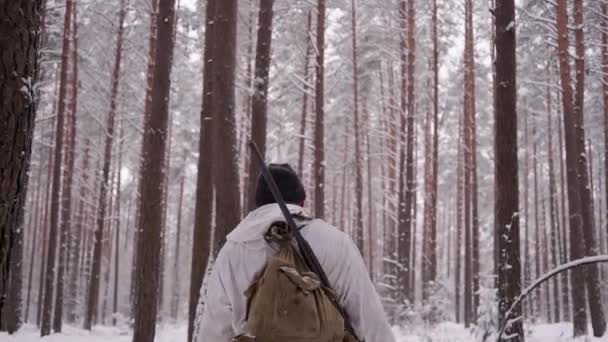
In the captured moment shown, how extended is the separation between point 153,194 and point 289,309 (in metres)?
8.62

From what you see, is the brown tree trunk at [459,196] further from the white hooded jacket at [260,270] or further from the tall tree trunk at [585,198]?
the white hooded jacket at [260,270]

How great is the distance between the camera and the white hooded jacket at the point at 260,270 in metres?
2.55

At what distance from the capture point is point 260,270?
2.54 metres

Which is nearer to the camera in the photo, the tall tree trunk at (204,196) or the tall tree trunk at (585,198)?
the tall tree trunk at (204,196)

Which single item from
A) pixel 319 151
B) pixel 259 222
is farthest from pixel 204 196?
pixel 259 222

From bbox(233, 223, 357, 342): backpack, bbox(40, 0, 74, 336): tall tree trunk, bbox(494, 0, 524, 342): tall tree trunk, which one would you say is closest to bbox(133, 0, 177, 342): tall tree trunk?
bbox(494, 0, 524, 342): tall tree trunk

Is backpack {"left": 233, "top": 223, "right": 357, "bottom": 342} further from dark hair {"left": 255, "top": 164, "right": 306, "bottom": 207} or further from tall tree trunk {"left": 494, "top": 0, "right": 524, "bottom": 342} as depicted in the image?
tall tree trunk {"left": 494, "top": 0, "right": 524, "bottom": 342}

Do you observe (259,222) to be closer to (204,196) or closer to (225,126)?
(225,126)

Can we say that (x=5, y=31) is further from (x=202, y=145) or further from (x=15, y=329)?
(x=15, y=329)

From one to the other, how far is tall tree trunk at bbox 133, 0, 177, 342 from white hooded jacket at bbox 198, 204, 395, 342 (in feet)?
26.6

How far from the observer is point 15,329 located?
15.8 meters

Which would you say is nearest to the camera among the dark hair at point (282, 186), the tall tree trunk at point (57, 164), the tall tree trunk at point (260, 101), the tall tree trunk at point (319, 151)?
the dark hair at point (282, 186)

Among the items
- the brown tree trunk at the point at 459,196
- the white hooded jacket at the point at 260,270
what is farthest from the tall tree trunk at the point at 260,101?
the brown tree trunk at the point at 459,196

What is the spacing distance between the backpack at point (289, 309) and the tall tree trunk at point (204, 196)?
7.53 m
